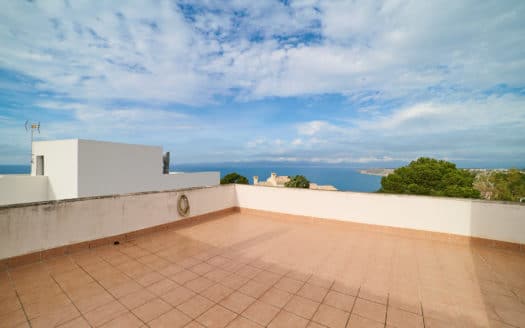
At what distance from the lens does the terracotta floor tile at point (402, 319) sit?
1831 mm

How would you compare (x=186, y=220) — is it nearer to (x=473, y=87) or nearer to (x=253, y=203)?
(x=253, y=203)

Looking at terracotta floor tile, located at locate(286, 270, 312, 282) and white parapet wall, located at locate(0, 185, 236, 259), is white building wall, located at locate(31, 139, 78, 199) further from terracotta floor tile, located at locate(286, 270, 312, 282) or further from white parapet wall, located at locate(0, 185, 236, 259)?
terracotta floor tile, located at locate(286, 270, 312, 282)

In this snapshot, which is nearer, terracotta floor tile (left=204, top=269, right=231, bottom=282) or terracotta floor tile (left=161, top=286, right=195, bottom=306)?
terracotta floor tile (left=161, top=286, right=195, bottom=306)

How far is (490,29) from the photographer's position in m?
5.76

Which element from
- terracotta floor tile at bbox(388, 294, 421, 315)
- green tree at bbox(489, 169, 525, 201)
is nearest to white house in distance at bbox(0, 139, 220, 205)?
terracotta floor tile at bbox(388, 294, 421, 315)

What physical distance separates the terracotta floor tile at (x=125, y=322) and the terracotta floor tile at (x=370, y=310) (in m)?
2.04

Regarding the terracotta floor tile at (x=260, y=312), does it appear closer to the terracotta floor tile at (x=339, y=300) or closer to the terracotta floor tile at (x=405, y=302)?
the terracotta floor tile at (x=339, y=300)

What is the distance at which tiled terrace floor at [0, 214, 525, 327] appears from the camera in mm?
1886

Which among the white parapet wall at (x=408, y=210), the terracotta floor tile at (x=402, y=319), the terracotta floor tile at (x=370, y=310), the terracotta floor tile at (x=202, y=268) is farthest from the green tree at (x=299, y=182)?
the terracotta floor tile at (x=402, y=319)

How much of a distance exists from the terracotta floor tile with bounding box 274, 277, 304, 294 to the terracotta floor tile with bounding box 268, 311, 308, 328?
0.42 meters

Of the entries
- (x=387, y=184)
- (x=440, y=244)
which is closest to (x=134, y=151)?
(x=440, y=244)

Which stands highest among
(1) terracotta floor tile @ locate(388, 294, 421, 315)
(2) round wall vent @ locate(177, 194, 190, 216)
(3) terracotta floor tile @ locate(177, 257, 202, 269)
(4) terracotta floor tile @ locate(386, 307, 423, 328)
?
(2) round wall vent @ locate(177, 194, 190, 216)

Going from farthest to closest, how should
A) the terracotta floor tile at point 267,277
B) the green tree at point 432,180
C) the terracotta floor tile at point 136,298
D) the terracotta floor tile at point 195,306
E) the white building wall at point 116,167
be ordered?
the green tree at point 432,180 → the white building wall at point 116,167 → the terracotta floor tile at point 267,277 → the terracotta floor tile at point 136,298 → the terracotta floor tile at point 195,306

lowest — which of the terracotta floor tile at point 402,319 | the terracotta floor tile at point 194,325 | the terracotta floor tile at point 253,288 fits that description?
the terracotta floor tile at point 253,288
